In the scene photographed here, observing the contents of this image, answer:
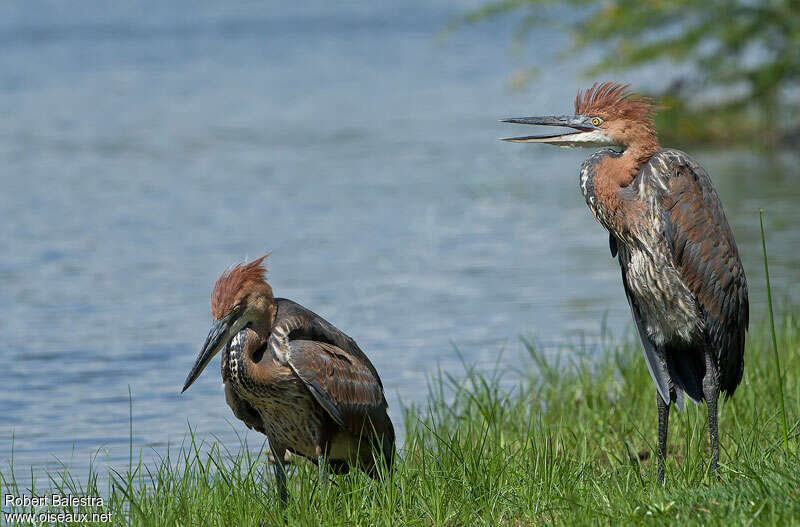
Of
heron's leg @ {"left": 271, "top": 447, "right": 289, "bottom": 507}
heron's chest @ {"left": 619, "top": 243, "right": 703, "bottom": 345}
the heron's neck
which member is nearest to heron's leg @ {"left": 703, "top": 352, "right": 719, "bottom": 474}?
heron's chest @ {"left": 619, "top": 243, "right": 703, "bottom": 345}

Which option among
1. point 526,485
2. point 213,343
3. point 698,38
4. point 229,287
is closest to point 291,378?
point 213,343

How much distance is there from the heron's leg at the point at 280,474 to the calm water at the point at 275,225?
1516 millimetres

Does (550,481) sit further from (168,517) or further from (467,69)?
(467,69)

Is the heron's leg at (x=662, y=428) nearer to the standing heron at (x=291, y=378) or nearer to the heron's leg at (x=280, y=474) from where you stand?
the standing heron at (x=291, y=378)

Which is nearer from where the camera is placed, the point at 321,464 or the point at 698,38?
the point at 321,464

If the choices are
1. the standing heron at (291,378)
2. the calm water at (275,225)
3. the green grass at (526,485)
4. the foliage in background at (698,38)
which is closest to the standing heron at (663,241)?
the green grass at (526,485)

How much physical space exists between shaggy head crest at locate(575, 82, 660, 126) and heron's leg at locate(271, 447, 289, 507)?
219cm

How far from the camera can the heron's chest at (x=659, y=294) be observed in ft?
19.5

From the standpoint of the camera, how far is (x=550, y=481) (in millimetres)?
5355

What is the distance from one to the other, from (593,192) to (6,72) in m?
25.9

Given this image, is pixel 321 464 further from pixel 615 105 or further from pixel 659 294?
pixel 615 105

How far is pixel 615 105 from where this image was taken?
6.09m

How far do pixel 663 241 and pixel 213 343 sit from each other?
217 centimetres

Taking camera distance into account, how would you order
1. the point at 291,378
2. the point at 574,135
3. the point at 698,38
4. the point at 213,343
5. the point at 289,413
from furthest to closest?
the point at 698,38 → the point at 574,135 → the point at 289,413 → the point at 291,378 → the point at 213,343
